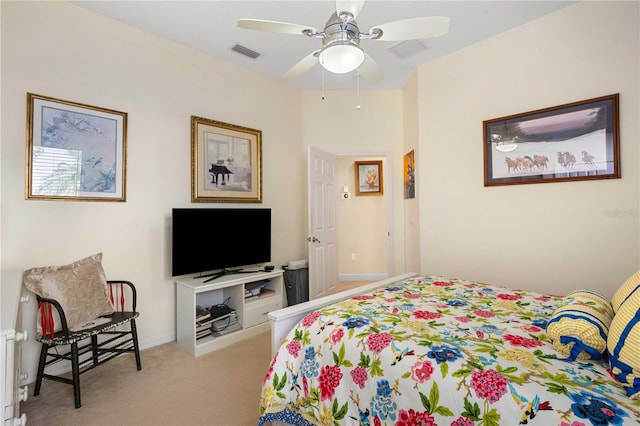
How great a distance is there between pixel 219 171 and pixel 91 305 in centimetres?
167

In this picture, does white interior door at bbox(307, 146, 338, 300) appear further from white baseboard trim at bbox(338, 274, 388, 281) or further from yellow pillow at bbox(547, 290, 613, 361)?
yellow pillow at bbox(547, 290, 613, 361)

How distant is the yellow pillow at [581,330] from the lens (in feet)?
3.44

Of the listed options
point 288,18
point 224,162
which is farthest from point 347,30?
point 224,162

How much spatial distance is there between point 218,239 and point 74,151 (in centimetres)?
132

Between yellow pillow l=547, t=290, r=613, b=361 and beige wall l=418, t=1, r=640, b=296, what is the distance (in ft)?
4.94

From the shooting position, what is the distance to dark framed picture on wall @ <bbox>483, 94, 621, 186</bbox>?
230cm

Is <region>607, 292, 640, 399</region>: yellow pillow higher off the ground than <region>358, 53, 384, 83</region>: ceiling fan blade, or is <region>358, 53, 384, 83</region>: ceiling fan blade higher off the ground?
<region>358, 53, 384, 83</region>: ceiling fan blade

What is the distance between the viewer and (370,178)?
213 inches

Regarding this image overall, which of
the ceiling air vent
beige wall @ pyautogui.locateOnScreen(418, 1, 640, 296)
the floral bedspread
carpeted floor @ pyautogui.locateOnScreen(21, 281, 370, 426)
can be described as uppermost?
the ceiling air vent

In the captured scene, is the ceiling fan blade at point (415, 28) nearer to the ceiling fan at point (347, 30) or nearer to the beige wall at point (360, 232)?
the ceiling fan at point (347, 30)

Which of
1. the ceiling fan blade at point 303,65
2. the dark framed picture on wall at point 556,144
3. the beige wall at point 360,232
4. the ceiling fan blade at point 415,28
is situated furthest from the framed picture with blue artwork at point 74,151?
the beige wall at point 360,232

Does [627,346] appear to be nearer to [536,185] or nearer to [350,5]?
[350,5]

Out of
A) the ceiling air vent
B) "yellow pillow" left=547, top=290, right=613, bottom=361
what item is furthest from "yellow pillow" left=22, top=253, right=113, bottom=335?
"yellow pillow" left=547, top=290, right=613, bottom=361

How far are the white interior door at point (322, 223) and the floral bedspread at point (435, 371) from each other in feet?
6.61
